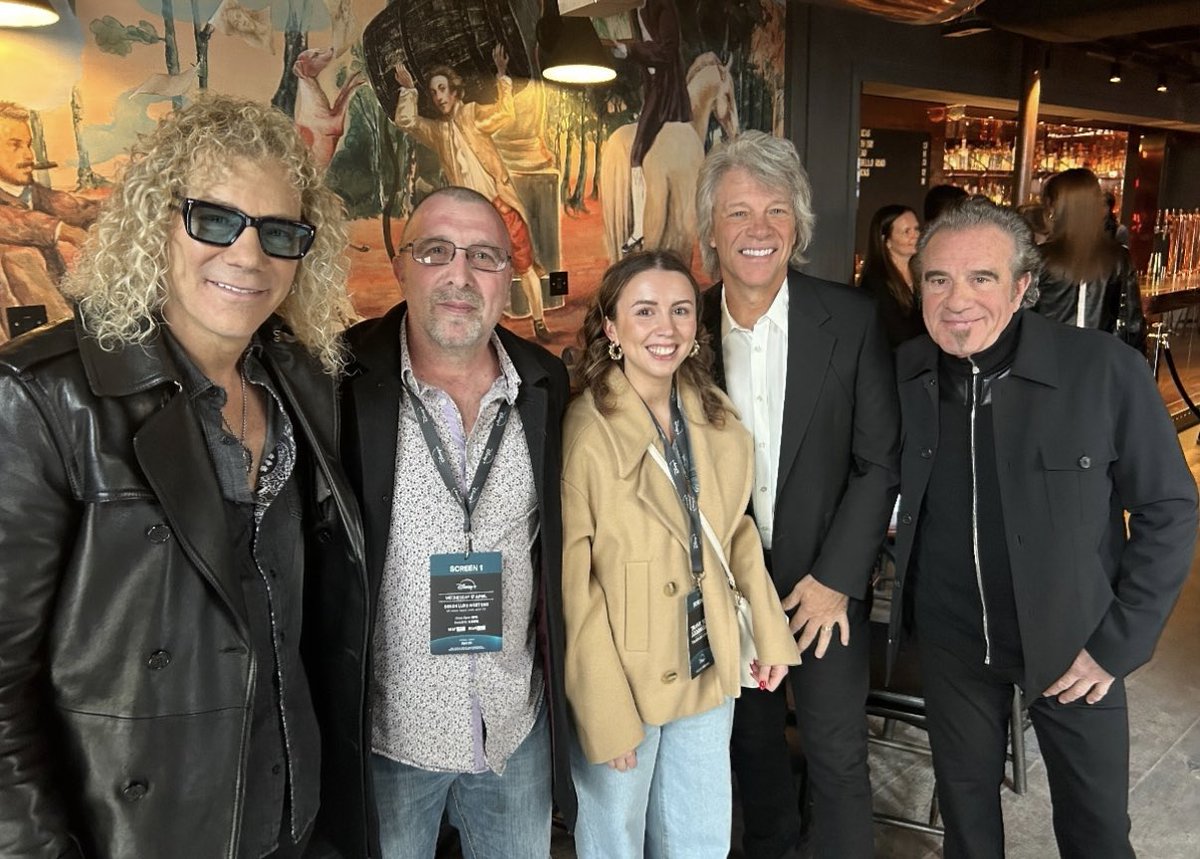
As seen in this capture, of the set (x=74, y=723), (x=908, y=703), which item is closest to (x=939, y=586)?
(x=908, y=703)

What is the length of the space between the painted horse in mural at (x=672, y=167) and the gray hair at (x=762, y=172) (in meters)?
2.70

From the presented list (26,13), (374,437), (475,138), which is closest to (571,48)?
(475,138)

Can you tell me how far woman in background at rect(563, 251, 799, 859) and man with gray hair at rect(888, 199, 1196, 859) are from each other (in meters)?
0.45


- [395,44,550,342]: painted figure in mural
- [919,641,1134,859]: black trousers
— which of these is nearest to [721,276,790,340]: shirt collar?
[919,641,1134,859]: black trousers

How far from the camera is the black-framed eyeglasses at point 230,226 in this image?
1.19m

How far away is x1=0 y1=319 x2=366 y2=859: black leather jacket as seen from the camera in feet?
3.42

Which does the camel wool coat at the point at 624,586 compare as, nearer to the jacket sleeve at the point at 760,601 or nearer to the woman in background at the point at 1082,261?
the jacket sleeve at the point at 760,601

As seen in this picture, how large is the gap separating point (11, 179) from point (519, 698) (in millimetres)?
2560

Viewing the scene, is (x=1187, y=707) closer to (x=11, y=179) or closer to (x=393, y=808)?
(x=393, y=808)

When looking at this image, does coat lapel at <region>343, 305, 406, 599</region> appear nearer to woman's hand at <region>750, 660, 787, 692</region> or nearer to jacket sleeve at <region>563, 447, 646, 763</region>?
jacket sleeve at <region>563, 447, 646, 763</region>

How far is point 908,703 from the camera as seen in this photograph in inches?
101

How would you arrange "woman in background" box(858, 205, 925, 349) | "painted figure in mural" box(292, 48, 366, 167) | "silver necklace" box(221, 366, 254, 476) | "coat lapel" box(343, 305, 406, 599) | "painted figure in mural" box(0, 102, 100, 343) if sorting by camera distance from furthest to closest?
"woman in background" box(858, 205, 925, 349) < "painted figure in mural" box(292, 48, 366, 167) < "painted figure in mural" box(0, 102, 100, 343) < "coat lapel" box(343, 305, 406, 599) < "silver necklace" box(221, 366, 254, 476)

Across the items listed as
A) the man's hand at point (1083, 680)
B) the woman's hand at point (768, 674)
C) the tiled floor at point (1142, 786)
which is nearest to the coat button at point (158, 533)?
the woman's hand at point (768, 674)

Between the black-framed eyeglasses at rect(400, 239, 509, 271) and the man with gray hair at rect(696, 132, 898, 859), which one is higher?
the black-framed eyeglasses at rect(400, 239, 509, 271)
